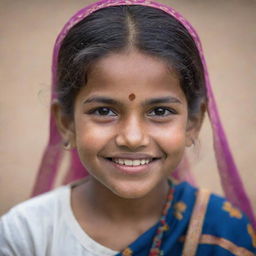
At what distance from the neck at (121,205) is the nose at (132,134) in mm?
421

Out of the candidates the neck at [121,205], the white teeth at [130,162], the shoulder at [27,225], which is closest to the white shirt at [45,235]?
the shoulder at [27,225]

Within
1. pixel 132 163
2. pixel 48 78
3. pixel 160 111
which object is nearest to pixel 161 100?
pixel 160 111

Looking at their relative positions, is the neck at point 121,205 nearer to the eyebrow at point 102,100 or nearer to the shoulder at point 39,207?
the shoulder at point 39,207

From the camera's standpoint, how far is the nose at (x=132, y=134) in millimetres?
1621

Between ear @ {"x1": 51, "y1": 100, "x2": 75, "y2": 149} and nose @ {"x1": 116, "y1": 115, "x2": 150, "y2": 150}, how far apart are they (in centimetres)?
34

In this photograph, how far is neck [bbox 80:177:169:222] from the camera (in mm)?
2006

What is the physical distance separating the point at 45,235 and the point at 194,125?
0.80 m

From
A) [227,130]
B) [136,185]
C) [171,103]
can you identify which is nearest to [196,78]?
[171,103]

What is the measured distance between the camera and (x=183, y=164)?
2.30 m

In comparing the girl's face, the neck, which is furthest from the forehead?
the neck

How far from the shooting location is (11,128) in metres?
3.92

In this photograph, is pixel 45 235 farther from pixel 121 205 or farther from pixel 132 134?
pixel 132 134

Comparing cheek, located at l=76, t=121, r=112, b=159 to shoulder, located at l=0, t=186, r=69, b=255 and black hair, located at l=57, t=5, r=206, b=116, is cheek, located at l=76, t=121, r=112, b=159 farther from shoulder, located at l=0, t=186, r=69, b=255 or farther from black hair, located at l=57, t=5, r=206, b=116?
shoulder, located at l=0, t=186, r=69, b=255

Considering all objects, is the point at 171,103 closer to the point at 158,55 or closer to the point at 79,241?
the point at 158,55
